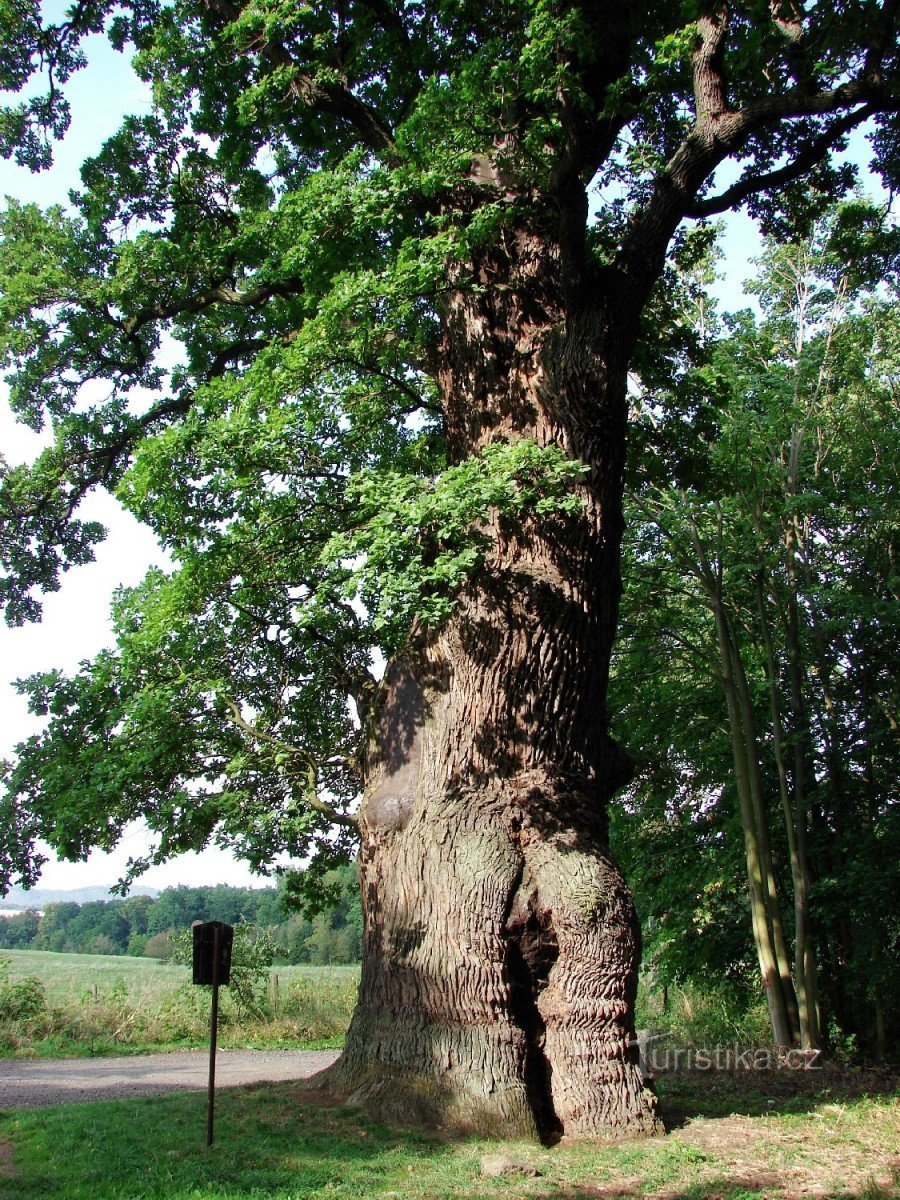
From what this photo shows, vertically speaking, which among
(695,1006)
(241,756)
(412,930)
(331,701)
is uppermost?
(331,701)

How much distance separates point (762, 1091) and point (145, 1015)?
37.3ft

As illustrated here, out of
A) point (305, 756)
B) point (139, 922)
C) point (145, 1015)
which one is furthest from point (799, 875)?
point (139, 922)

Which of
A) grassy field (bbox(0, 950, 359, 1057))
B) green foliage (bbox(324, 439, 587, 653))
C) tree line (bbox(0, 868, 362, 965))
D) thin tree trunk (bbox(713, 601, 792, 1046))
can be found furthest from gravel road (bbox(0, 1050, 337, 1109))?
tree line (bbox(0, 868, 362, 965))

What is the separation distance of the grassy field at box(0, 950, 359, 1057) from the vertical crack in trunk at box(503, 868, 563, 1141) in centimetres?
1024

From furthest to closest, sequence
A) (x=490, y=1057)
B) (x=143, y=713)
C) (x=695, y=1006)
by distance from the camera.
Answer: (x=695, y=1006), (x=143, y=713), (x=490, y=1057)

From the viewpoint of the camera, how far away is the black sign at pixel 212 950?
7.36 metres

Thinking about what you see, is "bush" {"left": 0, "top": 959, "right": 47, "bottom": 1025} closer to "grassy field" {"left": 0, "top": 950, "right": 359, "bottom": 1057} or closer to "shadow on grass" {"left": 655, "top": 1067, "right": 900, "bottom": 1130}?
"grassy field" {"left": 0, "top": 950, "right": 359, "bottom": 1057}

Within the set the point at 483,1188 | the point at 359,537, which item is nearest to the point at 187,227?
the point at 359,537

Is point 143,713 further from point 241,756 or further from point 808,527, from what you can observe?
point 808,527

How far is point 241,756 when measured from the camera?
8711mm

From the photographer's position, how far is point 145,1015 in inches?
652

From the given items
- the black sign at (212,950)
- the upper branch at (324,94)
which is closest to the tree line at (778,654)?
the upper branch at (324,94)

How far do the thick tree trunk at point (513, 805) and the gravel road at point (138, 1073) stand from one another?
2967 mm

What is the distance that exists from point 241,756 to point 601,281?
5719 millimetres
